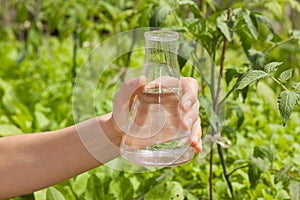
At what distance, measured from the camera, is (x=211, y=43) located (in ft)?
6.76

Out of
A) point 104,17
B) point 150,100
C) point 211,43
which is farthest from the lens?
point 104,17

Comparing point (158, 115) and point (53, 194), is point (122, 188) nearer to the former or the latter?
point (53, 194)

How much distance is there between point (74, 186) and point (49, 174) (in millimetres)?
773

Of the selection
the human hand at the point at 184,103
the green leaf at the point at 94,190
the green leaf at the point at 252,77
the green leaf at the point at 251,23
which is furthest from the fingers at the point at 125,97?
the green leaf at the point at 94,190

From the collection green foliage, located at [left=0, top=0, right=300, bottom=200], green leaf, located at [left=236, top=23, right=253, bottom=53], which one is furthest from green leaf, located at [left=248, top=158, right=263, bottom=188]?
green leaf, located at [left=236, top=23, right=253, bottom=53]

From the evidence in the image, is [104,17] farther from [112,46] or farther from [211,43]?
[112,46]

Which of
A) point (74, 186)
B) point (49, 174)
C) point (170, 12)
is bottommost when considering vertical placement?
point (74, 186)

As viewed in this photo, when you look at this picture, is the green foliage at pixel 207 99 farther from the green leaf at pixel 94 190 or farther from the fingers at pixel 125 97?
the fingers at pixel 125 97

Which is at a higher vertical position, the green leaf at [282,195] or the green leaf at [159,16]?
the green leaf at [159,16]

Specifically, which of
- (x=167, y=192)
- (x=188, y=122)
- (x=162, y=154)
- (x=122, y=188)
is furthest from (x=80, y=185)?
(x=188, y=122)

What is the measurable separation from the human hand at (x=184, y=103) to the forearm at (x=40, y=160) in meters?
0.30

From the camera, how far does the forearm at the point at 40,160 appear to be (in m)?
1.70

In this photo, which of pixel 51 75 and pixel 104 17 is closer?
pixel 104 17

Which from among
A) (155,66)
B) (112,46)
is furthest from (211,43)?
(155,66)
